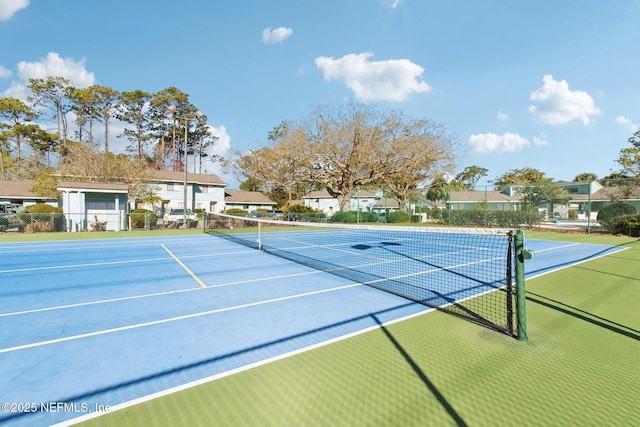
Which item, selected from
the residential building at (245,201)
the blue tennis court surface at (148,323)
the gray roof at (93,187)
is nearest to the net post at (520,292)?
the blue tennis court surface at (148,323)

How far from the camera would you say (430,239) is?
17.6 meters

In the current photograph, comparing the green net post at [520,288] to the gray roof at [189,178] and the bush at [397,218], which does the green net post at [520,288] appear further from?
the gray roof at [189,178]

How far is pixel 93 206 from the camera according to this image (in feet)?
71.2

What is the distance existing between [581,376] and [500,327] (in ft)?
4.34

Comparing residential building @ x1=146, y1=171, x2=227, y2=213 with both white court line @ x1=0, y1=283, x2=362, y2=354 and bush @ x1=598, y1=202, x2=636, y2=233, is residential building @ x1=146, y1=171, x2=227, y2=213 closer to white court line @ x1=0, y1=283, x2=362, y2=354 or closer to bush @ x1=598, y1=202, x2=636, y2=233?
white court line @ x1=0, y1=283, x2=362, y2=354

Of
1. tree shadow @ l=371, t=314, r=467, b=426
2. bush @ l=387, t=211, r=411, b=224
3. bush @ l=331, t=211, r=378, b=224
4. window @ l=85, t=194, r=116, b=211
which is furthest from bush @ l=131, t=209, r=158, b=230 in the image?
tree shadow @ l=371, t=314, r=467, b=426

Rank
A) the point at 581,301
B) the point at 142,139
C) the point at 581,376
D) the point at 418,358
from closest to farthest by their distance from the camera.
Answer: the point at 581,376 < the point at 418,358 < the point at 581,301 < the point at 142,139

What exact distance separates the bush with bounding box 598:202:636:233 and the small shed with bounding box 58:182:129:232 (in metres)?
32.8

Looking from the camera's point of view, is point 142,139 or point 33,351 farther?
point 142,139

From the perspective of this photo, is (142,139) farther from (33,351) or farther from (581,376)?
(581,376)

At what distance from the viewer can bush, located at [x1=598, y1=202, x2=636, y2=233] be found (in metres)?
19.9

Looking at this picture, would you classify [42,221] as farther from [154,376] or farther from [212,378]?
[212,378]

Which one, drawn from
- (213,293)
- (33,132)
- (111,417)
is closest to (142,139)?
(33,132)

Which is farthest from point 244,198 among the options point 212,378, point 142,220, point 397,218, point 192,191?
point 212,378
